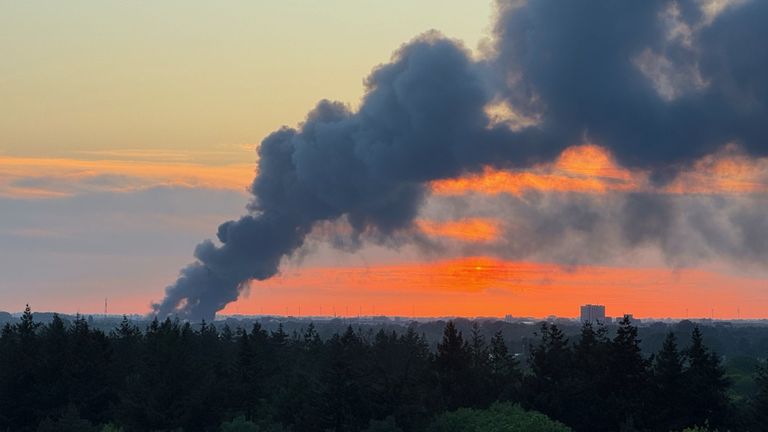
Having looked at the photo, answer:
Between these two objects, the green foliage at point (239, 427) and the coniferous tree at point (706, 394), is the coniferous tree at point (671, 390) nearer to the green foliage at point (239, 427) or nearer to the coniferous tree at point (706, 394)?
the coniferous tree at point (706, 394)

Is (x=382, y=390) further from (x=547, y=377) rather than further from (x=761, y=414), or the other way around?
(x=761, y=414)

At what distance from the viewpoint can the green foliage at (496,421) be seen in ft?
287

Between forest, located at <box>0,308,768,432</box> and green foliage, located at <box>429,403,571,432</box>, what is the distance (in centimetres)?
16

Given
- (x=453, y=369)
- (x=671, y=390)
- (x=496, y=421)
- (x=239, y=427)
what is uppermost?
(x=453, y=369)

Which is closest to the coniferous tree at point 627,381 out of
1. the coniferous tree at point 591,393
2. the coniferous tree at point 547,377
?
the coniferous tree at point 591,393

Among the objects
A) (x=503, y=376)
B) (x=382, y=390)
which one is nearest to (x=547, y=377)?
(x=503, y=376)

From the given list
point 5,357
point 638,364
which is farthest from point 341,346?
point 5,357

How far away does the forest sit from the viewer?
9062cm

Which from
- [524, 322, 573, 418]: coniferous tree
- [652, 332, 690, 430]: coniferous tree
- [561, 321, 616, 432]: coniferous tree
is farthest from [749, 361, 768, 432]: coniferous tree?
[524, 322, 573, 418]: coniferous tree

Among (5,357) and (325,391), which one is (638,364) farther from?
(5,357)

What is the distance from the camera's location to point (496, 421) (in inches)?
3590

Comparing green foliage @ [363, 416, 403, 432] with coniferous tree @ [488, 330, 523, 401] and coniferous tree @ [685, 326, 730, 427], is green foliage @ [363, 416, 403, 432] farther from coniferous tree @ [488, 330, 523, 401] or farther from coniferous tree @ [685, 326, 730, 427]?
Result: coniferous tree @ [685, 326, 730, 427]

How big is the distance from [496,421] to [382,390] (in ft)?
31.0

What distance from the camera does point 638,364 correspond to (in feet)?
301
